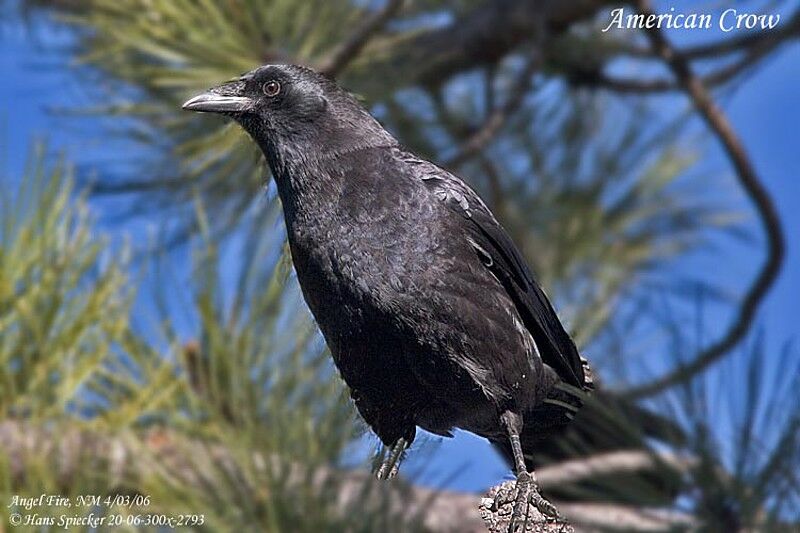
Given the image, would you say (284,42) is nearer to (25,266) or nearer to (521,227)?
(25,266)

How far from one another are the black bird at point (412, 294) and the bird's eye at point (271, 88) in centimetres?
9

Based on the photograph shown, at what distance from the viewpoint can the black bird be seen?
2.15 metres

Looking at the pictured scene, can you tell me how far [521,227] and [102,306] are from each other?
6.54 feet

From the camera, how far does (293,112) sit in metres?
2.48

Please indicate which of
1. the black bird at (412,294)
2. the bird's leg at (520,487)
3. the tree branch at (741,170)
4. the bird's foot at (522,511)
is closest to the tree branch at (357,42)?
the tree branch at (741,170)

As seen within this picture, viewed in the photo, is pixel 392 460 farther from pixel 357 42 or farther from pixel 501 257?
pixel 357 42

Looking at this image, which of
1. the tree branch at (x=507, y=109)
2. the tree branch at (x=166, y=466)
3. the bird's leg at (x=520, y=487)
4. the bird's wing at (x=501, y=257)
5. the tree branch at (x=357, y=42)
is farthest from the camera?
the tree branch at (x=507, y=109)

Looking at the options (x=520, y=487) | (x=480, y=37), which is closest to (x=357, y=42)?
(x=480, y=37)

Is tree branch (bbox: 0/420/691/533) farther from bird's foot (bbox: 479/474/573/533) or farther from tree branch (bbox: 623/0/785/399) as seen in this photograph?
tree branch (bbox: 623/0/785/399)

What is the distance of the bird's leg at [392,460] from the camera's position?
2.20 m

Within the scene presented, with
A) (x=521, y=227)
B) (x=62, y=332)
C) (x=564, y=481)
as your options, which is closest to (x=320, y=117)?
(x=564, y=481)

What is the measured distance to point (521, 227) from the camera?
5.15 meters

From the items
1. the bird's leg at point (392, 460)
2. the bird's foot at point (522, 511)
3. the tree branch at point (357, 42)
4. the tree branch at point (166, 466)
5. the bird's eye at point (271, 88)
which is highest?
the tree branch at point (357, 42)

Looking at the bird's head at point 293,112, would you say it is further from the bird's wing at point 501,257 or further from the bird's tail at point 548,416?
the bird's tail at point 548,416
